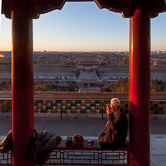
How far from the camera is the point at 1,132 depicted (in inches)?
272

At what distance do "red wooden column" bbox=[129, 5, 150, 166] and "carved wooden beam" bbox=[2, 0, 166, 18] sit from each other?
0.11 m

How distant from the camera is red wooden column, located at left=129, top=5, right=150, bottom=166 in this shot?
381cm

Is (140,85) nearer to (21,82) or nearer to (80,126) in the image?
(21,82)

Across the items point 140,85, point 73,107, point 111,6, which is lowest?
point 73,107

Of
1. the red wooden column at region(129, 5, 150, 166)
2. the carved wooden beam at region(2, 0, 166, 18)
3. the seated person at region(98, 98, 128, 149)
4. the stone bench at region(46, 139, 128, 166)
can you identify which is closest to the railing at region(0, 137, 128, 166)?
the stone bench at region(46, 139, 128, 166)

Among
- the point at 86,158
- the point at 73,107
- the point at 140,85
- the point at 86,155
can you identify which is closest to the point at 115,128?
the point at 140,85

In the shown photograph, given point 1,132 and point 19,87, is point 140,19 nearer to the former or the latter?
point 19,87

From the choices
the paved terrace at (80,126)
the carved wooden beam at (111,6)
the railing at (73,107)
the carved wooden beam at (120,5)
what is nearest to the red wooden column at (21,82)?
the carved wooden beam at (111,6)

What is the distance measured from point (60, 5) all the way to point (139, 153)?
109 inches

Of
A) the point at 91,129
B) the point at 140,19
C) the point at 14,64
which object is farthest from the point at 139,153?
the point at 91,129

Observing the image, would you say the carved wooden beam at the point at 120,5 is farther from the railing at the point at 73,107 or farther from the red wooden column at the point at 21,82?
the railing at the point at 73,107

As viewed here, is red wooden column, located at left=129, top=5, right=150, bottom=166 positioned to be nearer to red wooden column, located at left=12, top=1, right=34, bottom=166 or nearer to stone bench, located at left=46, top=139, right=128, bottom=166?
stone bench, located at left=46, top=139, right=128, bottom=166

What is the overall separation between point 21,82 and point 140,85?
1881 millimetres

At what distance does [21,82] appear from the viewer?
376 cm
